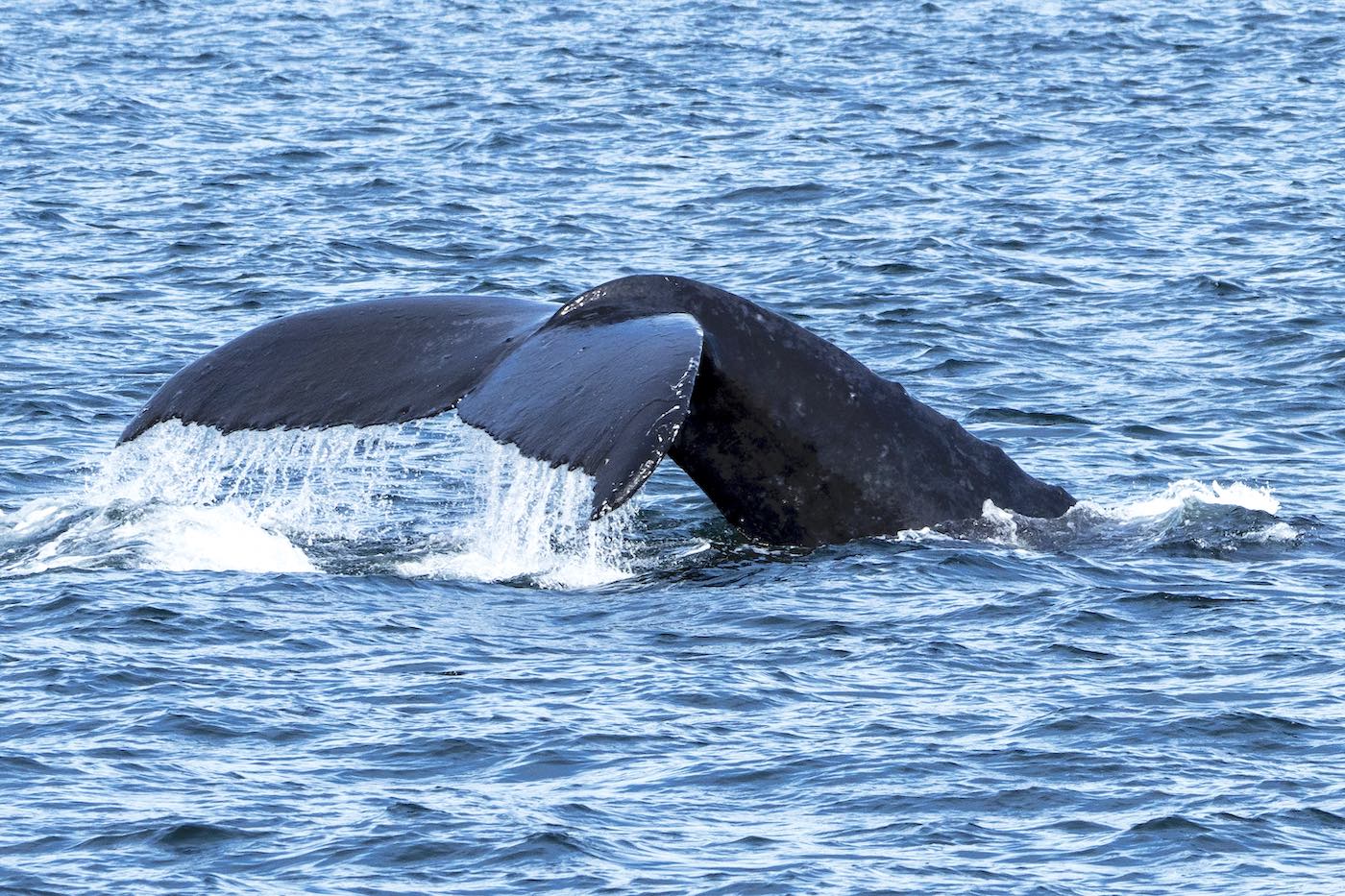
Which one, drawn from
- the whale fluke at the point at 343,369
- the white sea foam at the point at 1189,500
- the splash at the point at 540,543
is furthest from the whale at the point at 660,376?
the white sea foam at the point at 1189,500

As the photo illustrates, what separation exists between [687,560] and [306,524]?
2.11 m

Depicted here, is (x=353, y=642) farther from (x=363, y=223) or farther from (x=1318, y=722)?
(x=363, y=223)

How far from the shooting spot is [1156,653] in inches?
380

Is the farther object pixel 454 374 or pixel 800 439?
pixel 800 439

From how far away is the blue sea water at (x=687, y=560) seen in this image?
785 cm

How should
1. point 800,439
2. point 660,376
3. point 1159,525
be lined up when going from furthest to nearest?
1. point 1159,525
2. point 800,439
3. point 660,376

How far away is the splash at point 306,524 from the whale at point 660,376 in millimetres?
320

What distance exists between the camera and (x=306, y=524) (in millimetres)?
11812

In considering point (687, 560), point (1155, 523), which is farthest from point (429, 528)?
point (1155, 523)

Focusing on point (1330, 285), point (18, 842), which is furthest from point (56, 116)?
point (18, 842)

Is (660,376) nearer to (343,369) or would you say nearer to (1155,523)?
(343,369)

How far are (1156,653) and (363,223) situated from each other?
12.8 metres

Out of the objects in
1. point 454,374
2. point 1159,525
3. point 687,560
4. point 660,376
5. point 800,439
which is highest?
point 660,376

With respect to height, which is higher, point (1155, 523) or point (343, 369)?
point (343, 369)
